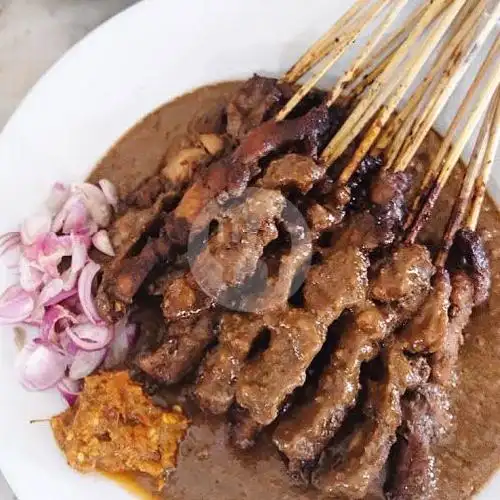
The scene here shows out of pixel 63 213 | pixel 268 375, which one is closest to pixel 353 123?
pixel 268 375

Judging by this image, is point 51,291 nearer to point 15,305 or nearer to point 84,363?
point 15,305

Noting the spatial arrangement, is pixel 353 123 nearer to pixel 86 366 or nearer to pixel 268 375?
pixel 268 375

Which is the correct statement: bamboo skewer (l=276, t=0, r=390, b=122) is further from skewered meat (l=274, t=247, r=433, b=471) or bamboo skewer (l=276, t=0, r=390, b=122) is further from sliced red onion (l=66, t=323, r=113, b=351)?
sliced red onion (l=66, t=323, r=113, b=351)

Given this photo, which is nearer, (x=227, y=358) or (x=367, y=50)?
(x=227, y=358)

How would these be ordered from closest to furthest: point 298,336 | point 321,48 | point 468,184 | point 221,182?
1. point 298,336
2. point 221,182
3. point 468,184
4. point 321,48

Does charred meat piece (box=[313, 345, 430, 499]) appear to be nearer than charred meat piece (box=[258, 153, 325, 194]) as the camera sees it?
A: Yes

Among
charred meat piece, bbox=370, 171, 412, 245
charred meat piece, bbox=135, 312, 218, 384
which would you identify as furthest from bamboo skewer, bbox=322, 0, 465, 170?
charred meat piece, bbox=135, 312, 218, 384

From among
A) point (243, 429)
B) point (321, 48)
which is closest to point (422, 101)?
point (321, 48)
